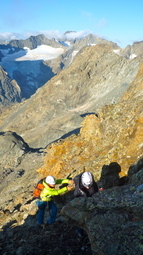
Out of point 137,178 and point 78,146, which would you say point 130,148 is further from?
point 78,146

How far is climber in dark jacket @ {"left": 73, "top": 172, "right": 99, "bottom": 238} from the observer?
7816mm

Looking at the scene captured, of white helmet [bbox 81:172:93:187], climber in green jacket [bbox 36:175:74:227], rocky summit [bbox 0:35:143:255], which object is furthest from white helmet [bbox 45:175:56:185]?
white helmet [bbox 81:172:93:187]

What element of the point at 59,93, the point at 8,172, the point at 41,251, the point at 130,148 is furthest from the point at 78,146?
the point at 59,93

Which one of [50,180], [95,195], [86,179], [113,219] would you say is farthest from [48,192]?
[113,219]

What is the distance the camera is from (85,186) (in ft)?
25.9

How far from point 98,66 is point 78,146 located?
82.9 m

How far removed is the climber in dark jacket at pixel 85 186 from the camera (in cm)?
782

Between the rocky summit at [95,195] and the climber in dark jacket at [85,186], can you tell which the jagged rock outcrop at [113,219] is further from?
the climber in dark jacket at [85,186]

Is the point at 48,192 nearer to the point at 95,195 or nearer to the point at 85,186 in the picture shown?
the point at 85,186

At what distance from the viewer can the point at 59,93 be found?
3617 inches

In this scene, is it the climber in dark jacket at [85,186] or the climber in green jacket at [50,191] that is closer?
the climber in dark jacket at [85,186]

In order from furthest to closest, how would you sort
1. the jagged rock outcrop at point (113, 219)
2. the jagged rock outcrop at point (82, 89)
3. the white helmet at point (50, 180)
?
1. the jagged rock outcrop at point (82, 89)
2. the white helmet at point (50, 180)
3. the jagged rock outcrop at point (113, 219)

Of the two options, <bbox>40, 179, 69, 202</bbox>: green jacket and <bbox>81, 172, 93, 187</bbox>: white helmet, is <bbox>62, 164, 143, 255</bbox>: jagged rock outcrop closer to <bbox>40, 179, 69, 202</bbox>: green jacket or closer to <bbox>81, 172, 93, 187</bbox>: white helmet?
<bbox>81, 172, 93, 187</bbox>: white helmet

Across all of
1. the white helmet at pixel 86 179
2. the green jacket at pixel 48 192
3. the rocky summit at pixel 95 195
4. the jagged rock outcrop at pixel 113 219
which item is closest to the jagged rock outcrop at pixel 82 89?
the rocky summit at pixel 95 195
